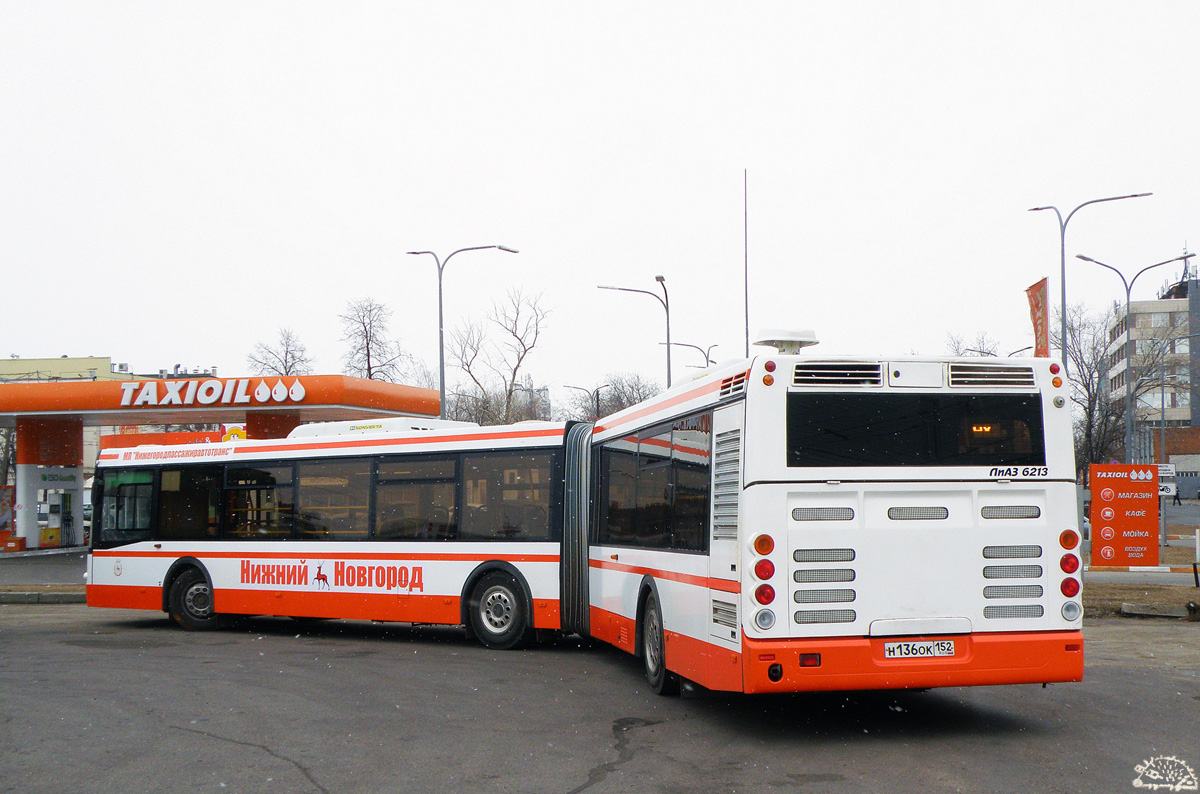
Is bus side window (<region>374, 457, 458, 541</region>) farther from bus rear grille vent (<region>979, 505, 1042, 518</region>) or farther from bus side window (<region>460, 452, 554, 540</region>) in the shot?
bus rear grille vent (<region>979, 505, 1042, 518</region>)

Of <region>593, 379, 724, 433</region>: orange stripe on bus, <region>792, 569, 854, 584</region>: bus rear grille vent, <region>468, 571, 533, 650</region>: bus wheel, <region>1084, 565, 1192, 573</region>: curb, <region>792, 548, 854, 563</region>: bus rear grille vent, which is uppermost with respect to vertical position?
<region>593, 379, 724, 433</region>: orange stripe on bus

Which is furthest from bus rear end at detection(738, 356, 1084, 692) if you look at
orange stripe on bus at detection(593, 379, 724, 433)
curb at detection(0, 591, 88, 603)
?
curb at detection(0, 591, 88, 603)

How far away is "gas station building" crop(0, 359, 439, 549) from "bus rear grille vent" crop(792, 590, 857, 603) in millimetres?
26641

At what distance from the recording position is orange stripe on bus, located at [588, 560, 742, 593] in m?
8.05

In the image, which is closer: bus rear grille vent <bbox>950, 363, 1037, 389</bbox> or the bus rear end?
the bus rear end

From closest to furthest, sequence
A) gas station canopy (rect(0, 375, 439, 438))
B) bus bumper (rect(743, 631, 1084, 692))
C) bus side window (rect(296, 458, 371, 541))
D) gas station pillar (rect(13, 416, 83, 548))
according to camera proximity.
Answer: bus bumper (rect(743, 631, 1084, 692)), bus side window (rect(296, 458, 371, 541)), gas station canopy (rect(0, 375, 439, 438)), gas station pillar (rect(13, 416, 83, 548))

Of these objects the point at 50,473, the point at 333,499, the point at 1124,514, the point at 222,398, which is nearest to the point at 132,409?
the point at 222,398

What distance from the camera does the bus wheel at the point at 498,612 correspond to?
13.4 m

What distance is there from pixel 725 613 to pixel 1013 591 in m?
2.06

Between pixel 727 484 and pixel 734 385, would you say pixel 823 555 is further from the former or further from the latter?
pixel 734 385

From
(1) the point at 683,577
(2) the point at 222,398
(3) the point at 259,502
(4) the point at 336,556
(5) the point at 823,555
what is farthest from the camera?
(2) the point at 222,398

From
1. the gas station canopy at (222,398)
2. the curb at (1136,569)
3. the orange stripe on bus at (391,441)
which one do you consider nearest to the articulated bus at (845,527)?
the orange stripe on bus at (391,441)

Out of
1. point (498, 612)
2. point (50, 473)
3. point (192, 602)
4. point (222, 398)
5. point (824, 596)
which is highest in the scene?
point (222, 398)

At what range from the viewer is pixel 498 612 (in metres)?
13.7
